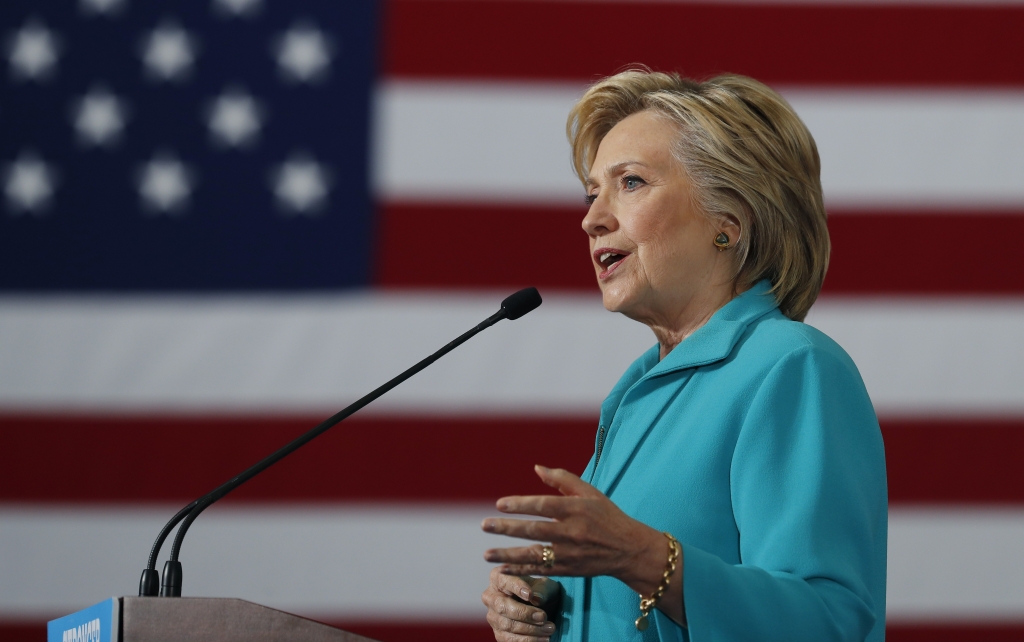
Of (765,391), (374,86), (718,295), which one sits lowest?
(765,391)

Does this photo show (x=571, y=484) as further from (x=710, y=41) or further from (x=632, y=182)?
(x=710, y=41)

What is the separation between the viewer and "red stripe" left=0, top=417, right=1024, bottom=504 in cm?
227

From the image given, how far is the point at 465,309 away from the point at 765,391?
1.32m

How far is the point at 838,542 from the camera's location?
3.22 ft

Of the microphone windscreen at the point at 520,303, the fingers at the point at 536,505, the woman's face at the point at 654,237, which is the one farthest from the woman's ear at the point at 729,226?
the fingers at the point at 536,505

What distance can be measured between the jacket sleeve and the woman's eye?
1.15 feet

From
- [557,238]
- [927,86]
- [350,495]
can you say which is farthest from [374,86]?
[927,86]

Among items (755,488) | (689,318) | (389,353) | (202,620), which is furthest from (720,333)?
(389,353)

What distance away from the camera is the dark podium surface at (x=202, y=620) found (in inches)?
34.6

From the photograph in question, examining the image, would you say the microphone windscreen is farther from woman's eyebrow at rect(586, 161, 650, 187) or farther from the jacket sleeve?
the jacket sleeve

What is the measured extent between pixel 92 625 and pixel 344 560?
1.35 meters

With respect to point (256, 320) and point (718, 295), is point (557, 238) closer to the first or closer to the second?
point (256, 320)

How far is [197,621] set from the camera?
89 centimetres

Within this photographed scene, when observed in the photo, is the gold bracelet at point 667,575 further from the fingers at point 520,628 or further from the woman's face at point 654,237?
the woman's face at point 654,237
